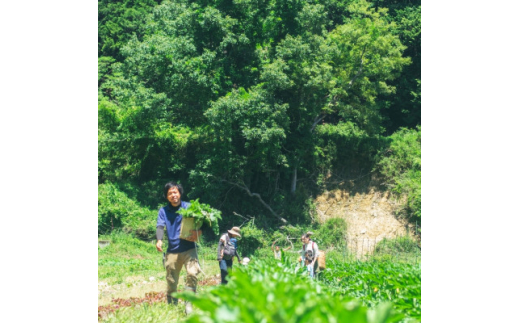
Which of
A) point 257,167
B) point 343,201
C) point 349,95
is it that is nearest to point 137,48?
point 257,167

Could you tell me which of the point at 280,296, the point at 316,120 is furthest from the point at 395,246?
the point at 280,296

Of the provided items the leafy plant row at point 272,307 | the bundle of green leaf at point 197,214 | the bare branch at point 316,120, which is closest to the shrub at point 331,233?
the bare branch at point 316,120

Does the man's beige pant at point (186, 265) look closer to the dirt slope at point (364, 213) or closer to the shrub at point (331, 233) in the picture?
the shrub at point (331, 233)

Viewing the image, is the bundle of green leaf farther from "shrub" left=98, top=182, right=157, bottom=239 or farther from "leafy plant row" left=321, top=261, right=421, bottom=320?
"shrub" left=98, top=182, right=157, bottom=239

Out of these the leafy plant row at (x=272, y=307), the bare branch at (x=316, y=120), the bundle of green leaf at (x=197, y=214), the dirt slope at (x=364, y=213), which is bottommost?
the dirt slope at (x=364, y=213)

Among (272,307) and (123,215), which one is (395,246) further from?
(272,307)

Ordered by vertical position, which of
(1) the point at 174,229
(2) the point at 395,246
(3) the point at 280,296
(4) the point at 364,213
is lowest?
(2) the point at 395,246

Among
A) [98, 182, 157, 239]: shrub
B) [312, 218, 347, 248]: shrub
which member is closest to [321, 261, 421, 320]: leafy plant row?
[312, 218, 347, 248]: shrub

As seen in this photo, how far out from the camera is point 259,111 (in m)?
16.5

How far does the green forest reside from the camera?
56.0 ft

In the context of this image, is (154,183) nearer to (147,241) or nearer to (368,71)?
(147,241)

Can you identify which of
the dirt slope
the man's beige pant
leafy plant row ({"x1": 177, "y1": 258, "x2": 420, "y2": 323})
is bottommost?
the dirt slope

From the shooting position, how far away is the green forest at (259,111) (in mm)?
17078

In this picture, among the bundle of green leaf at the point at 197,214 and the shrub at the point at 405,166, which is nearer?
the bundle of green leaf at the point at 197,214
